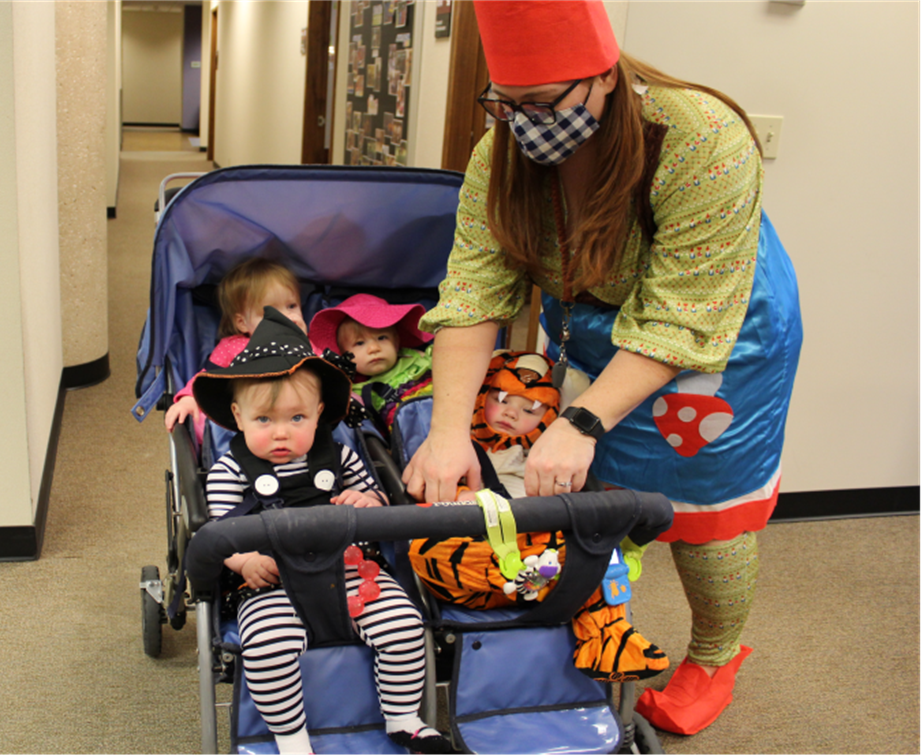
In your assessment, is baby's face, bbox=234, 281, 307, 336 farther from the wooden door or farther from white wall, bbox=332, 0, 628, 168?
white wall, bbox=332, 0, 628, 168

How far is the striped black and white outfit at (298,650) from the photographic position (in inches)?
47.1

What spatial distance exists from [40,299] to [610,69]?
76.9 inches

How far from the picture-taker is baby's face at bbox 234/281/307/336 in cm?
179

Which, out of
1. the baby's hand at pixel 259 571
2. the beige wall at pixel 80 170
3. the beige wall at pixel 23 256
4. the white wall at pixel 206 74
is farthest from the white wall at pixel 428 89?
the white wall at pixel 206 74

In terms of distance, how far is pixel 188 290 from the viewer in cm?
188

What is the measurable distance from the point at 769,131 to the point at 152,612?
2006 millimetres

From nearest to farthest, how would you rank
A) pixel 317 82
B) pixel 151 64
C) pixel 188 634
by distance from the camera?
pixel 188 634
pixel 317 82
pixel 151 64

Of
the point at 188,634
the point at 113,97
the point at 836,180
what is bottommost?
the point at 188,634

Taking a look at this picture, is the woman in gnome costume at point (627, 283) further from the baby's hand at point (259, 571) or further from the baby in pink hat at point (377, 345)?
the baby in pink hat at point (377, 345)

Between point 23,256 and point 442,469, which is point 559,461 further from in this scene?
point 23,256

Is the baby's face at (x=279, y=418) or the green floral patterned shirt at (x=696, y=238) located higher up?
the green floral patterned shirt at (x=696, y=238)

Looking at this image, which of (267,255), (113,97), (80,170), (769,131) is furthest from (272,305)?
(113,97)

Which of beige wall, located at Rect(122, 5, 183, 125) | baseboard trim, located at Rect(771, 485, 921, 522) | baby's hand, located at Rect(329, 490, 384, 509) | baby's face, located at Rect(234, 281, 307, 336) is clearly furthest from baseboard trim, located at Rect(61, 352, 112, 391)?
beige wall, located at Rect(122, 5, 183, 125)

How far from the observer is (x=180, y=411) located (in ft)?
5.39
